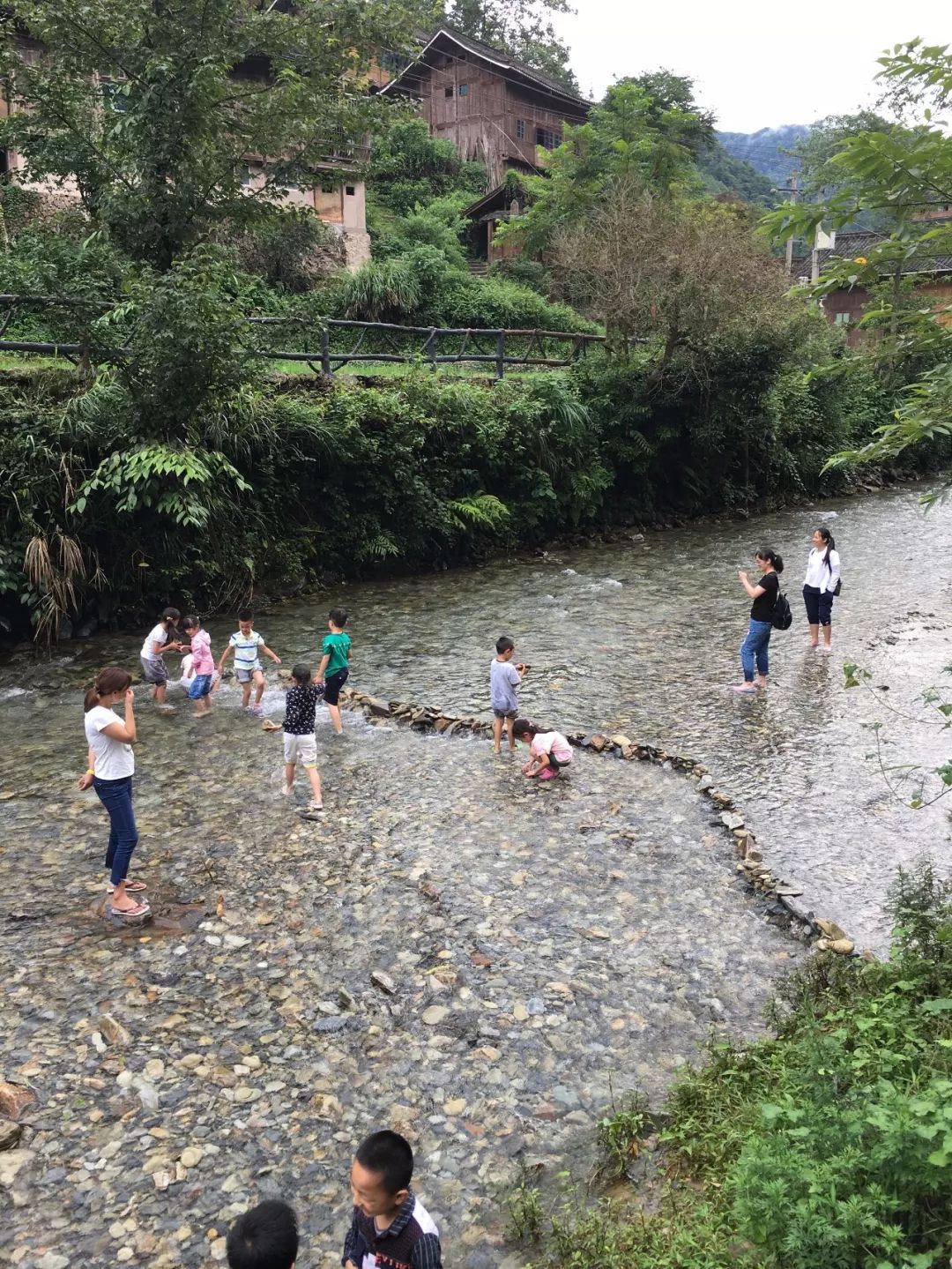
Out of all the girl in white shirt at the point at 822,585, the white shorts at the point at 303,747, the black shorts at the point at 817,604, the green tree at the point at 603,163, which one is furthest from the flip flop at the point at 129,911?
the green tree at the point at 603,163

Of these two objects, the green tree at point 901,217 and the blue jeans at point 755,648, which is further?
the blue jeans at point 755,648

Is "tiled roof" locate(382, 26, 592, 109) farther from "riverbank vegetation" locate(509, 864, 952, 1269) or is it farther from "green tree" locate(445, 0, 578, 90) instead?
"riverbank vegetation" locate(509, 864, 952, 1269)

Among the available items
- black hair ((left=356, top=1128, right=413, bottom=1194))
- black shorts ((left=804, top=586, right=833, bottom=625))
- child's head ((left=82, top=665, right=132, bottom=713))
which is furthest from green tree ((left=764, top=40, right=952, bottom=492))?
black shorts ((left=804, top=586, right=833, bottom=625))

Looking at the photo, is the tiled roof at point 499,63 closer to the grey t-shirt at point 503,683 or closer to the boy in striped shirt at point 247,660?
the boy in striped shirt at point 247,660

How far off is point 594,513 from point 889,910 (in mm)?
18243

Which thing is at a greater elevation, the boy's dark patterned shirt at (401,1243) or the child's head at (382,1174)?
the child's head at (382,1174)

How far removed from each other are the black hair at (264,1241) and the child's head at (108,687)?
4134 mm

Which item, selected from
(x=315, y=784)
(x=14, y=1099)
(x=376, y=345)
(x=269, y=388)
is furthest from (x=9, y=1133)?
(x=376, y=345)

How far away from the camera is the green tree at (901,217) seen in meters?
4.22

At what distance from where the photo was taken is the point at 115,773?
6883mm

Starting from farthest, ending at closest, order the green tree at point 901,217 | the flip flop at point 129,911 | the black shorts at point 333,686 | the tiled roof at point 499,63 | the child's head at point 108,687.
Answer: the tiled roof at point 499,63, the black shorts at point 333,686, the flip flop at point 129,911, the child's head at point 108,687, the green tree at point 901,217

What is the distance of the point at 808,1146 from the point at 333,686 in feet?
26.4

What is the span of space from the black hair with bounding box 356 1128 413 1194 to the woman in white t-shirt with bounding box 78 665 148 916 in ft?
13.4

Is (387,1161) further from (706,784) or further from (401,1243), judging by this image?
(706,784)
